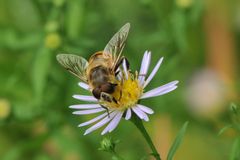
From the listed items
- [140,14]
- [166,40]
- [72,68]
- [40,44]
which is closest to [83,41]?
[40,44]

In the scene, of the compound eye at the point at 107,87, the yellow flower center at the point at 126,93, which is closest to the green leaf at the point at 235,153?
the yellow flower center at the point at 126,93

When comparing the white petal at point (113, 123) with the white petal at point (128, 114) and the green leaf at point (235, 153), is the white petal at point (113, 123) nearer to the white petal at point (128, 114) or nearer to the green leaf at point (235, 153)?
the white petal at point (128, 114)

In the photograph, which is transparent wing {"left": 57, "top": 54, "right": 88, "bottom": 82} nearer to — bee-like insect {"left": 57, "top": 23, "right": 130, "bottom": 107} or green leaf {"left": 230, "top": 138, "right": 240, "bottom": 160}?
bee-like insect {"left": 57, "top": 23, "right": 130, "bottom": 107}

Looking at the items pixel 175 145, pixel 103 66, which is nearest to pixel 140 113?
pixel 175 145

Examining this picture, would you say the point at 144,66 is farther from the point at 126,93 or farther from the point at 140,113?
the point at 140,113

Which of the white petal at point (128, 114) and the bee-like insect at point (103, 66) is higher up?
the bee-like insect at point (103, 66)

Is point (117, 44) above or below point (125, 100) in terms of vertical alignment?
above

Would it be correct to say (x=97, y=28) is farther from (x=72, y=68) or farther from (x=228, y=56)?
(x=72, y=68)

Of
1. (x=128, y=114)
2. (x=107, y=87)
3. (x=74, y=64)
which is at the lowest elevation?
(x=128, y=114)
